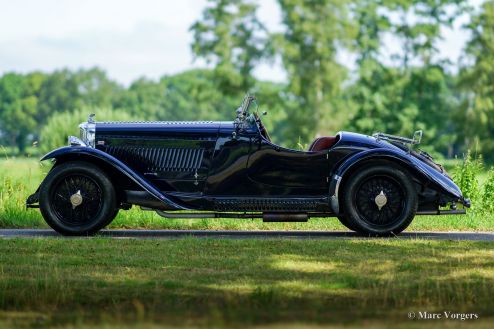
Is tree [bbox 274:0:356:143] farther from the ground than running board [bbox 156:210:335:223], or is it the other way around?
tree [bbox 274:0:356:143]

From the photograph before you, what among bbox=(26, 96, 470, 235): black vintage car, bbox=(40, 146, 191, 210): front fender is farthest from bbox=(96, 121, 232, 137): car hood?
bbox=(40, 146, 191, 210): front fender

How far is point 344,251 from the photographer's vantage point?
28.9 ft

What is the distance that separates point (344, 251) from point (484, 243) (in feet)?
5.79

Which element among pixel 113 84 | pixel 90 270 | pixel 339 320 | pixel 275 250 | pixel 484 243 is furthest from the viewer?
pixel 113 84

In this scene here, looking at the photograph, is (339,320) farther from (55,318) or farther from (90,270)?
(90,270)

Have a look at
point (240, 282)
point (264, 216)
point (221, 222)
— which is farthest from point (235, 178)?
point (240, 282)

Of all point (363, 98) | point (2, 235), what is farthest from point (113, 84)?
point (2, 235)

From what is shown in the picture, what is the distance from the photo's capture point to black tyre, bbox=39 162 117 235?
33.7 ft

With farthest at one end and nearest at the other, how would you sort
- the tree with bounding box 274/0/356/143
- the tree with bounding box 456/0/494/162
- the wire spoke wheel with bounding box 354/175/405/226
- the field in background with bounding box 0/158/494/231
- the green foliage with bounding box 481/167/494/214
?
the tree with bounding box 456/0/494/162 < the tree with bounding box 274/0/356/143 < the green foliage with bounding box 481/167/494/214 < the field in background with bounding box 0/158/494/231 < the wire spoke wheel with bounding box 354/175/405/226

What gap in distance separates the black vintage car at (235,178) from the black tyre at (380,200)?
11 mm

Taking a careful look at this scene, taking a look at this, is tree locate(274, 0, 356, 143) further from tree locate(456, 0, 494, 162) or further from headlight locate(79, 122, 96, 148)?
headlight locate(79, 122, 96, 148)

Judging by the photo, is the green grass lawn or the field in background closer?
the green grass lawn

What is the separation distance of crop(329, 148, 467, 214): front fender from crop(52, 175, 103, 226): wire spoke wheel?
2.65 m

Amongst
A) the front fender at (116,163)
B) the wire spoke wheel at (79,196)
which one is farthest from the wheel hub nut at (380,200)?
the wire spoke wheel at (79,196)
